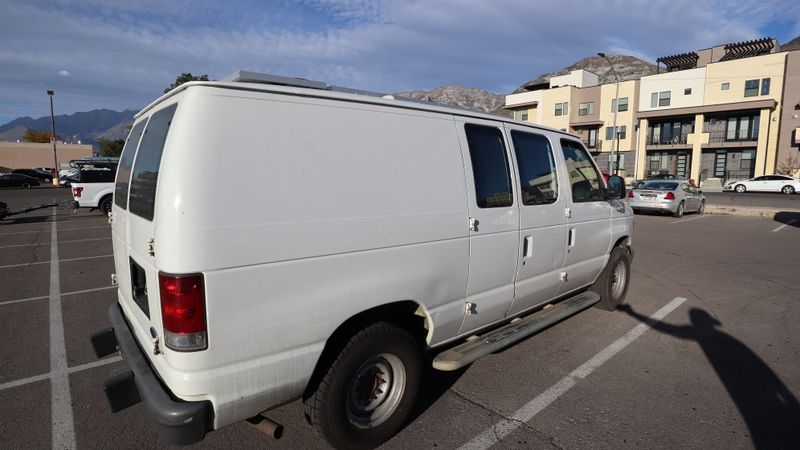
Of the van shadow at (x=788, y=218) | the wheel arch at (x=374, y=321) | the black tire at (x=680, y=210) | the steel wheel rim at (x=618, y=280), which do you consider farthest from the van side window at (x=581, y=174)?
the van shadow at (x=788, y=218)

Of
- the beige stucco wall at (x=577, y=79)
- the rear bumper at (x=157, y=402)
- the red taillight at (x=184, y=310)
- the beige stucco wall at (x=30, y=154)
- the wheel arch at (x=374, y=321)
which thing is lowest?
the rear bumper at (x=157, y=402)

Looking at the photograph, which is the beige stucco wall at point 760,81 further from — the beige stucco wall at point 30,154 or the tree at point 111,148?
the beige stucco wall at point 30,154

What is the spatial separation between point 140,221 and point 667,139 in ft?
173

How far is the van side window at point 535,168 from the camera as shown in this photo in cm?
385

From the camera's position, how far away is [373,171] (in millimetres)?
2736

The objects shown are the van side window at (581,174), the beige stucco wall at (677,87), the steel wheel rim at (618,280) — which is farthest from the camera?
the beige stucco wall at (677,87)

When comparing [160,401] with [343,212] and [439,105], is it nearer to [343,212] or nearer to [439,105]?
[343,212]

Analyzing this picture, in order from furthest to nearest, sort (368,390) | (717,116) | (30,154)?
(30,154) < (717,116) < (368,390)

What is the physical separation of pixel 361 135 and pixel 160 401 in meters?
1.75

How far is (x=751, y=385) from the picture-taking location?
3.76 metres

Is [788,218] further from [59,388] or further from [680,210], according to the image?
[59,388]

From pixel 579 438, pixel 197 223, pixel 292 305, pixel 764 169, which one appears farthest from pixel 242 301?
pixel 764 169

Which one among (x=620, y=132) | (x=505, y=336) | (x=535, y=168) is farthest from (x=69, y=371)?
(x=620, y=132)

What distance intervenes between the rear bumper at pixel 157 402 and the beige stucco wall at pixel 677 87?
51845mm
